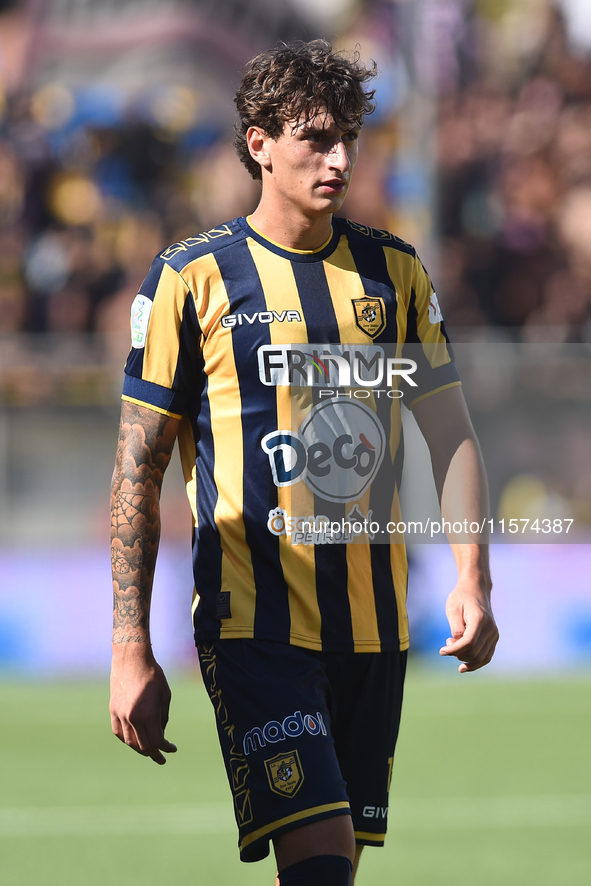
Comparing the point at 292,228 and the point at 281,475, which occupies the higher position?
the point at 292,228

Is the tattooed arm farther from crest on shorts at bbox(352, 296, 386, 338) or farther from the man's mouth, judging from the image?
the man's mouth

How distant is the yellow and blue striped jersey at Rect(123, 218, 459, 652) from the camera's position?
243cm

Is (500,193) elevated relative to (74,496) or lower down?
elevated

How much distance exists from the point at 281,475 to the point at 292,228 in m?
0.53

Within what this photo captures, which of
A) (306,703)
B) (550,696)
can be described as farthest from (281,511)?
(550,696)

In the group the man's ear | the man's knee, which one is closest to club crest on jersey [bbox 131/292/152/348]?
the man's ear

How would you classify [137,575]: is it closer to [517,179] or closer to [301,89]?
[301,89]

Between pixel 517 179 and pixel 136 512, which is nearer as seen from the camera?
pixel 136 512

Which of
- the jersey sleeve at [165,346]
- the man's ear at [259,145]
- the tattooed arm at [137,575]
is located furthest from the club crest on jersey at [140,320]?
the man's ear at [259,145]

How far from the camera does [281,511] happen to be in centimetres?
244

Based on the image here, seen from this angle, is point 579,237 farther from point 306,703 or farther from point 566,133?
point 306,703

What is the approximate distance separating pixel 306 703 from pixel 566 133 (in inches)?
424

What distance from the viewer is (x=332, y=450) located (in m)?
2.48

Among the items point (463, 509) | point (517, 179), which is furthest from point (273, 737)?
point (517, 179)
